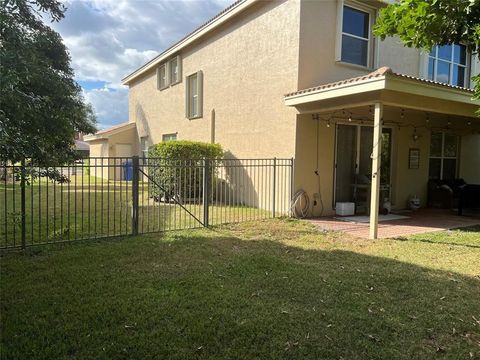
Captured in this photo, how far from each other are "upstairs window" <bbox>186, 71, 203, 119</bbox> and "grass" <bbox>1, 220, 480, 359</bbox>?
29.9 ft

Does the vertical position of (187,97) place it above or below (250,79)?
above

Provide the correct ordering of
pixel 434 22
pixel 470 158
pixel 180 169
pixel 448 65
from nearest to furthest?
pixel 434 22 < pixel 180 169 < pixel 448 65 < pixel 470 158

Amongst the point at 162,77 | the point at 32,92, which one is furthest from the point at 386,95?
the point at 162,77

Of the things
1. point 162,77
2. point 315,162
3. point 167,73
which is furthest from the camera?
point 162,77

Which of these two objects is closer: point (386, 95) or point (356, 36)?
point (386, 95)

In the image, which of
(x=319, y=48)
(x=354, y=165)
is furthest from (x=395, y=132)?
(x=319, y=48)

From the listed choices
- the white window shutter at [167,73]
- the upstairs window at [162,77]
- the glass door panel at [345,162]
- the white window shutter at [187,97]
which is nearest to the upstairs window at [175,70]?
the white window shutter at [167,73]

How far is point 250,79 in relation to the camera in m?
11.9

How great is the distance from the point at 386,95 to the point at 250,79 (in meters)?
5.16

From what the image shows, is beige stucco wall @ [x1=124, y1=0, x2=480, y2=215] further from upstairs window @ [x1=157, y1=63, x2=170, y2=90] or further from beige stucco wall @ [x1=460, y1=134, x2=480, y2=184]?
upstairs window @ [x1=157, y1=63, x2=170, y2=90]

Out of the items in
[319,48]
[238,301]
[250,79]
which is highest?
[319,48]

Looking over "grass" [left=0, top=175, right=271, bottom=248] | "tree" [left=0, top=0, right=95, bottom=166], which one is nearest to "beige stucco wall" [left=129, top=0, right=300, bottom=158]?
"grass" [left=0, top=175, right=271, bottom=248]

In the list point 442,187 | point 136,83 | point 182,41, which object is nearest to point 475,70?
point 442,187

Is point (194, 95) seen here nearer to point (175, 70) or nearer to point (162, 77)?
point (175, 70)
